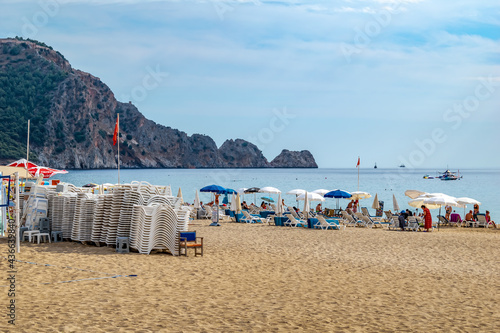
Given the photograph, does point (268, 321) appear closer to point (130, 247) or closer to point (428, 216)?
point (130, 247)

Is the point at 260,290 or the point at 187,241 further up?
the point at 187,241

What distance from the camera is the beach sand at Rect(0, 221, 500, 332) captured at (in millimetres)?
6348

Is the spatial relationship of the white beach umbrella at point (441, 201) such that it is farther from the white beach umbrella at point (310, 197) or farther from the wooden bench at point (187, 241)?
the wooden bench at point (187, 241)

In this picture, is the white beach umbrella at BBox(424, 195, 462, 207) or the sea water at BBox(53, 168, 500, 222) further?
the sea water at BBox(53, 168, 500, 222)

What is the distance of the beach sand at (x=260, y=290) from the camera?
635 cm

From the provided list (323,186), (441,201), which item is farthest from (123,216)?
(323,186)

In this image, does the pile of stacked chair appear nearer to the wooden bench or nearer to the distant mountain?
the wooden bench

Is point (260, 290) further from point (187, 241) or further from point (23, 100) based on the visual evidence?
point (23, 100)

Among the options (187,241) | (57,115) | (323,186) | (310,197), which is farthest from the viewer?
(57,115)

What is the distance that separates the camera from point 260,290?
27.1 ft

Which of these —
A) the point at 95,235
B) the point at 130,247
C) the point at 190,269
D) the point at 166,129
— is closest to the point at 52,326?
the point at 190,269

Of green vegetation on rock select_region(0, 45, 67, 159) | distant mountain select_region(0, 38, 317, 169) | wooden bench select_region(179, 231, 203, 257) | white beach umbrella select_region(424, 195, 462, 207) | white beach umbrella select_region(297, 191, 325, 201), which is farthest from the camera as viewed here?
distant mountain select_region(0, 38, 317, 169)

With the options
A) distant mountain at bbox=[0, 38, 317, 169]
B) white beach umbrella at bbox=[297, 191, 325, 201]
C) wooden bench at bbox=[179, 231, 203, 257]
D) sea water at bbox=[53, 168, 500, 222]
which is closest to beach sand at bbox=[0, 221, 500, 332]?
wooden bench at bbox=[179, 231, 203, 257]

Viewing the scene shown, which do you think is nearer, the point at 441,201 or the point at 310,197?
the point at 441,201
